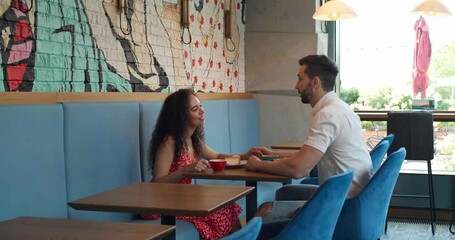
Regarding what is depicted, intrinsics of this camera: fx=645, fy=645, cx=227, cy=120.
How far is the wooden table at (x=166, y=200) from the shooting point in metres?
2.44

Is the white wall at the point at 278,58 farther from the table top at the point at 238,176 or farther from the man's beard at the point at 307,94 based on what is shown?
the table top at the point at 238,176

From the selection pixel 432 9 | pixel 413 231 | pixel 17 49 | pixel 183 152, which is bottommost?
→ pixel 413 231

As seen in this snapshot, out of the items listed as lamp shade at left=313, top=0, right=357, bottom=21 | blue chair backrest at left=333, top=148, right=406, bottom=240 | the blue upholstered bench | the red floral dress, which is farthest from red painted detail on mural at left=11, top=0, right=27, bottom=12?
lamp shade at left=313, top=0, right=357, bottom=21

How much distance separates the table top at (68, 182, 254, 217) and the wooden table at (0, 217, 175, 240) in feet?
0.78

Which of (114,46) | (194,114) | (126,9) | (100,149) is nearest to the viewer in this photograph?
(100,149)

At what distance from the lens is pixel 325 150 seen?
3412mm

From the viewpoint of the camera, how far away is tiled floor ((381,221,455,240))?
5.47 meters

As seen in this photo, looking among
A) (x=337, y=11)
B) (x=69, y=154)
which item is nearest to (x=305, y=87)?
(x=69, y=154)

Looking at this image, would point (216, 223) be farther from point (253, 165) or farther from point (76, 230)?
point (76, 230)

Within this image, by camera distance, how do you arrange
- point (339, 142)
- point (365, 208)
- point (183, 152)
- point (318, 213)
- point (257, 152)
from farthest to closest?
point (257, 152)
point (183, 152)
point (339, 142)
point (365, 208)
point (318, 213)

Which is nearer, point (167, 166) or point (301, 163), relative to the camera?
point (301, 163)

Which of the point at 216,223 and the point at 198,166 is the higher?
the point at 198,166

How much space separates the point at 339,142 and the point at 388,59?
3763 millimetres

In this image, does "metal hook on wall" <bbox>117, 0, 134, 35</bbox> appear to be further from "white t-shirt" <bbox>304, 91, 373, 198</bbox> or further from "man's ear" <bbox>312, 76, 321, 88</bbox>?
"white t-shirt" <bbox>304, 91, 373, 198</bbox>
